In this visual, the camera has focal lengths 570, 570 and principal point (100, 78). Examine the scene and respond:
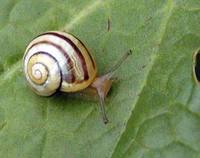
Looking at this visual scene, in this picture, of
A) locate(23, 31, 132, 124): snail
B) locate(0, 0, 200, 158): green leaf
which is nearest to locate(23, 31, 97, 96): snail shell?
locate(23, 31, 132, 124): snail

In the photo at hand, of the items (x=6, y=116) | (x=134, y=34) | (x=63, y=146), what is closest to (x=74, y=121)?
(x=63, y=146)

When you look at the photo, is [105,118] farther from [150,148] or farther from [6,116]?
[6,116]

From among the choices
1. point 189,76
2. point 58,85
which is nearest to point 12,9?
point 58,85

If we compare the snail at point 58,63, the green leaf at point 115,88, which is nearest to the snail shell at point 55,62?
the snail at point 58,63

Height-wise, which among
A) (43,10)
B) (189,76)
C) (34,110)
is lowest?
(189,76)

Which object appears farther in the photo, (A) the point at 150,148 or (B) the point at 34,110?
(B) the point at 34,110

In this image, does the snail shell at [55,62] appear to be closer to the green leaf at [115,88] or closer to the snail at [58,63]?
the snail at [58,63]

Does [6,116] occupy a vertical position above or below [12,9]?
below
